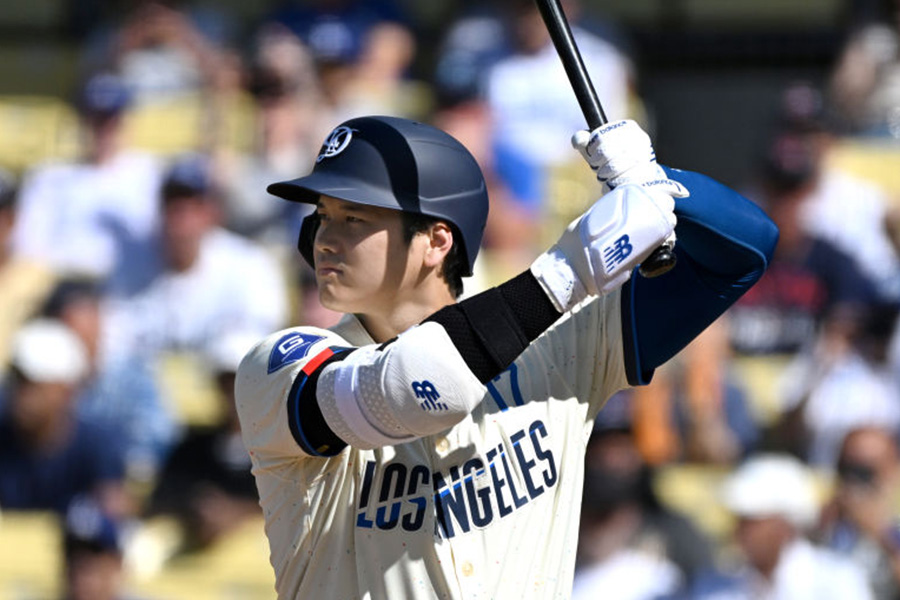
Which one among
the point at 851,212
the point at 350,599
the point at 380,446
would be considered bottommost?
the point at 851,212

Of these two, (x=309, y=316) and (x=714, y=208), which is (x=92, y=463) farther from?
(x=714, y=208)

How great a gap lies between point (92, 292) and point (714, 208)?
4159 millimetres

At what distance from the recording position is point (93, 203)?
645 centimetres

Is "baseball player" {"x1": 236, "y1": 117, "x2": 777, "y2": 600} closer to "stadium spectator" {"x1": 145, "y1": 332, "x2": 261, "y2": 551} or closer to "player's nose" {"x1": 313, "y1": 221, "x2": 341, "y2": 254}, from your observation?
"player's nose" {"x1": 313, "y1": 221, "x2": 341, "y2": 254}

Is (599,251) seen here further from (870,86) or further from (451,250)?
(870,86)

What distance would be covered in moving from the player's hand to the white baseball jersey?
14.8 inches

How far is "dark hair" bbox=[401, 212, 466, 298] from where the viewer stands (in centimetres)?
247

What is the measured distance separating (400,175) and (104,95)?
4665 millimetres

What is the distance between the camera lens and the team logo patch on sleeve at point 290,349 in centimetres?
231

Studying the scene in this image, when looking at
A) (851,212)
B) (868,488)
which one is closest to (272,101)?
(851,212)

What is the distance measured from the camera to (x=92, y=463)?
5676 mm

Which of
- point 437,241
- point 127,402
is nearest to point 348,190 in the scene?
point 437,241

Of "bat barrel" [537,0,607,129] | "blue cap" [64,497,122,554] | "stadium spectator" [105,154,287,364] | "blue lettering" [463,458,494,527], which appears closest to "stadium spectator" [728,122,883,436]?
"stadium spectator" [105,154,287,364]

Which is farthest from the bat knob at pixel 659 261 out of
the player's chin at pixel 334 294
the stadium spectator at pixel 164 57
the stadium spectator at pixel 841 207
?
the stadium spectator at pixel 164 57
